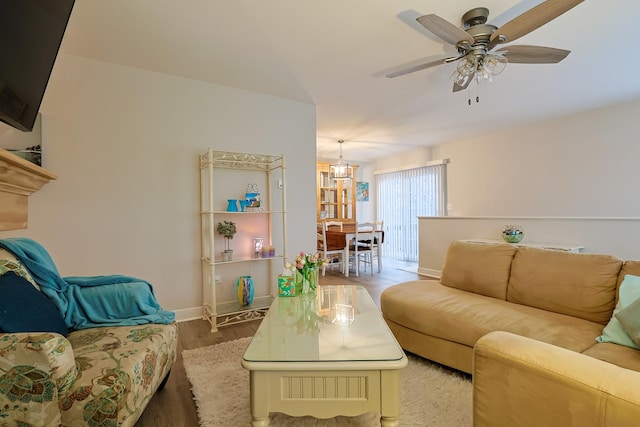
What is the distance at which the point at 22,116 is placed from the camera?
1.49 metres

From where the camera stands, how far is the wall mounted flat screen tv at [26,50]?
118cm

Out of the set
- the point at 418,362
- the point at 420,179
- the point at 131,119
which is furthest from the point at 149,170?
the point at 420,179

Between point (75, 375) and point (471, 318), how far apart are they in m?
2.01

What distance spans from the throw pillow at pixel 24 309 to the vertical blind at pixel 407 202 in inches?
236

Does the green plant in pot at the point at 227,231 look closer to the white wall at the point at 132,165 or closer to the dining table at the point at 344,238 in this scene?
the white wall at the point at 132,165

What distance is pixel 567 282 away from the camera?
1888 millimetres

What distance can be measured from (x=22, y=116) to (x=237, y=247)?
2.05 m

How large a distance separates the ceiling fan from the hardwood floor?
2.53 metres

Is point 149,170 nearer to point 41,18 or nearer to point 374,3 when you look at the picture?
point 41,18

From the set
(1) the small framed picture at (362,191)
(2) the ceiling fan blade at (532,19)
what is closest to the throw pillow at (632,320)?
(2) the ceiling fan blade at (532,19)

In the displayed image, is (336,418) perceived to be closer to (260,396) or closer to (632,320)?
(260,396)

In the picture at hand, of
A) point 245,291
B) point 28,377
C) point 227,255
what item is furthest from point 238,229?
point 28,377

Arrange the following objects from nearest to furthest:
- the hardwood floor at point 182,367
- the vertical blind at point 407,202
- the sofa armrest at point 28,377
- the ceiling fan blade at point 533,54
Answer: the sofa armrest at point 28,377 < the hardwood floor at point 182,367 < the ceiling fan blade at point 533,54 < the vertical blind at point 407,202

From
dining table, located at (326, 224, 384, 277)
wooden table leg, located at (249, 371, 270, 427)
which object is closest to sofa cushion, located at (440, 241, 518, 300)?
wooden table leg, located at (249, 371, 270, 427)
